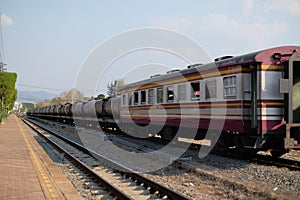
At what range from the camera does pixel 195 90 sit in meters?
14.2

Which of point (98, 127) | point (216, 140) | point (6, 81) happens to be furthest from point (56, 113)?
point (216, 140)

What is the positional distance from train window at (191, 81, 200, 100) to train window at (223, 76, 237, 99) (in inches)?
66.8

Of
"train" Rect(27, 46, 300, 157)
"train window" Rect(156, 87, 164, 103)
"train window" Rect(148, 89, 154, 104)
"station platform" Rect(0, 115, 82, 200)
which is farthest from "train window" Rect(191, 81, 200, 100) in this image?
"station platform" Rect(0, 115, 82, 200)

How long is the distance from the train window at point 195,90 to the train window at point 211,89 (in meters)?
0.58

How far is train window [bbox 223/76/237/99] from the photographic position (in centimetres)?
1195

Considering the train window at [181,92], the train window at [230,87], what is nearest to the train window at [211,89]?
the train window at [230,87]

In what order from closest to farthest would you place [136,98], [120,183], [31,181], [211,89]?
[31,181]
[120,183]
[211,89]
[136,98]

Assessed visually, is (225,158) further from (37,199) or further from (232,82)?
(37,199)

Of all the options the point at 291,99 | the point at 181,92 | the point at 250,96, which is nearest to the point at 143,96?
the point at 181,92

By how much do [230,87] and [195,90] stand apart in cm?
224

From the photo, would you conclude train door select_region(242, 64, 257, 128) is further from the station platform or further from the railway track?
the station platform

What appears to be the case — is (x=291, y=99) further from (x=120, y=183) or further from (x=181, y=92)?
(x=120, y=183)

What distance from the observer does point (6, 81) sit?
246ft

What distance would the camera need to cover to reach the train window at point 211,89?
13.0 meters
